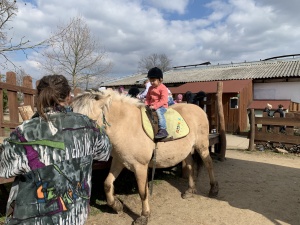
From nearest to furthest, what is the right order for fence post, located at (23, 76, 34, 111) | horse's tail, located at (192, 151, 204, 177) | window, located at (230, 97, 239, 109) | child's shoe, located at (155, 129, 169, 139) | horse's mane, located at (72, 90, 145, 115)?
horse's mane, located at (72, 90, 145, 115) → child's shoe, located at (155, 129, 169, 139) → fence post, located at (23, 76, 34, 111) → horse's tail, located at (192, 151, 204, 177) → window, located at (230, 97, 239, 109)

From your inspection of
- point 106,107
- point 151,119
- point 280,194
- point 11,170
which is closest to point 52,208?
point 11,170

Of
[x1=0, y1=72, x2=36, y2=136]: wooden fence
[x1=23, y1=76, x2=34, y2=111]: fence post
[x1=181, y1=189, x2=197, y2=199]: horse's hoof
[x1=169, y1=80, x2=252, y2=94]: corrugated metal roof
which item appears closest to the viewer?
[x1=0, y1=72, x2=36, y2=136]: wooden fence

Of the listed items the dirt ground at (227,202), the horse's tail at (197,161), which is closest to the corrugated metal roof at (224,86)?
the dirt ground at (227,202)

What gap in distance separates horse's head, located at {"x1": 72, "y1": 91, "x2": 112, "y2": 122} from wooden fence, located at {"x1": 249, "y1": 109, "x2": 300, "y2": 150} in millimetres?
7380

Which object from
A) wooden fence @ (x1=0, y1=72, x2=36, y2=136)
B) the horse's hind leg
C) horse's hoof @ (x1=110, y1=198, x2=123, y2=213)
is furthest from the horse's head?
the horse's hind leg

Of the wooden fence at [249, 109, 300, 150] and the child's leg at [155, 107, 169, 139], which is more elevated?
the child's leg at [155, 107, 169, 139]

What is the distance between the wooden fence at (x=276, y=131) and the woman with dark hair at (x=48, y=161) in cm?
860

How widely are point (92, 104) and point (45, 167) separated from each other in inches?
59.8

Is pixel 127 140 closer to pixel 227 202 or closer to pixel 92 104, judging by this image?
pixel 92 104

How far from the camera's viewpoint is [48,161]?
1504 mm

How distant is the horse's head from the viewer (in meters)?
2.90

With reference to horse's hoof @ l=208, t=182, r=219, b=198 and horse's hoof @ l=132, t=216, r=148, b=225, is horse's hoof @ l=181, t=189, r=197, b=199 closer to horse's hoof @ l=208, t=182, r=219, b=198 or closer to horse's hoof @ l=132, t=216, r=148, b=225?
horse's hoof @ l=208, t=182, r=219, b=198

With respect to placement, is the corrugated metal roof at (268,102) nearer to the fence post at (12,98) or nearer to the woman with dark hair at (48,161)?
the fence post at (12,98)

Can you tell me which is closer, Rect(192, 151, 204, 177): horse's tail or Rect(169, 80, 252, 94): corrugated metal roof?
Rect(192, 151, 204, 177): horse's tail
